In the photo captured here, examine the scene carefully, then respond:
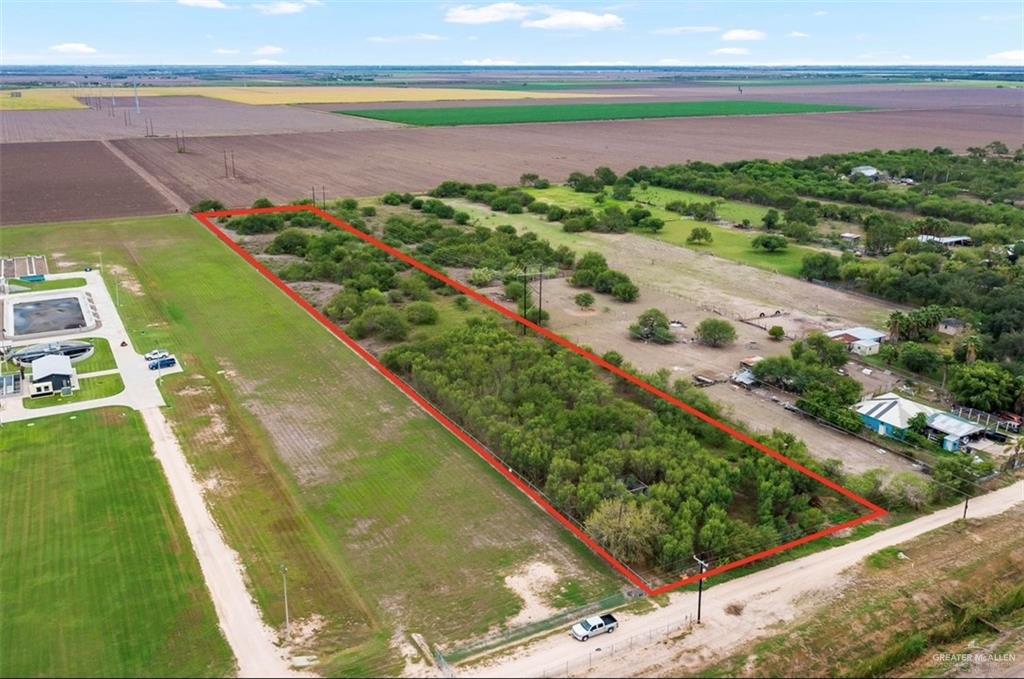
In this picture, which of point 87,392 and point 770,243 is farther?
point 770,243

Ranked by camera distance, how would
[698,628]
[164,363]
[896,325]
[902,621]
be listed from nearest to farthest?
[698,628], [902,621], [164,363], [896,325]

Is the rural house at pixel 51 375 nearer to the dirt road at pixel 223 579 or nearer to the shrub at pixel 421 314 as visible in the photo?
the dirt road at pixel 223 579

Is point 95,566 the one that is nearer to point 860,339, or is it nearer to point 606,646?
point 606,646

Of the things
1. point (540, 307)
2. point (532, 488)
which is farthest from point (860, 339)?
point (532, 488)

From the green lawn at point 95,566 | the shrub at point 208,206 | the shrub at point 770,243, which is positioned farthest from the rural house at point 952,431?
the shrub at point 208,206

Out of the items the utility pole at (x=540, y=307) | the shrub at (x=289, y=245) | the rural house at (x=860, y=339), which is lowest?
the rural house at (x=860, y=339)

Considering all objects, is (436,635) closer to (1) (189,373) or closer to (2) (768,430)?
(2) (768,430)

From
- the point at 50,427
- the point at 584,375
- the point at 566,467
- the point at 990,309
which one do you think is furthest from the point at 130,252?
the point at 990,309
